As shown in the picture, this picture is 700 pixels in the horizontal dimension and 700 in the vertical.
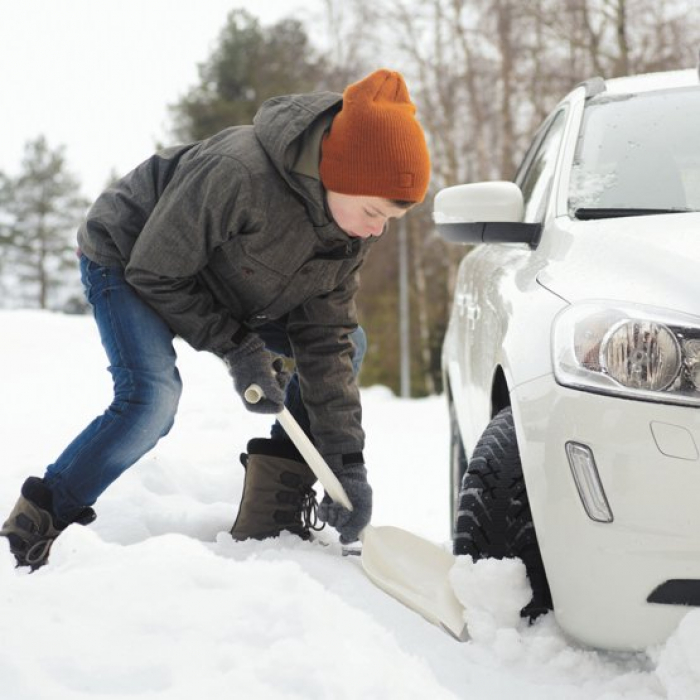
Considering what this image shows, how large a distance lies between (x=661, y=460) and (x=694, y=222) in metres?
0.65

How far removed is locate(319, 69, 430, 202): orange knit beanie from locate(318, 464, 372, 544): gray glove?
82cm

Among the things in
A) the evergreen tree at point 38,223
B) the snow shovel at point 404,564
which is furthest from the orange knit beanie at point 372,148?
the evergreen tree at point 38,223

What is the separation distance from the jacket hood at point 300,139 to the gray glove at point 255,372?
0.38 meters

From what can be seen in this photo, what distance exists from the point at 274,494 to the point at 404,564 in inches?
20.8

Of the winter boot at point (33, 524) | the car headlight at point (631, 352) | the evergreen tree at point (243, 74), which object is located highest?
the car headlight at point (631, 352)

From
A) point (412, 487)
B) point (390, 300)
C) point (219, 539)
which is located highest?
point (219, 539)

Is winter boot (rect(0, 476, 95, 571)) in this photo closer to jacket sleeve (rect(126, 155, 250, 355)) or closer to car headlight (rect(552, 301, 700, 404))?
jacket sleeve (rect(126, 155, 250, 355))

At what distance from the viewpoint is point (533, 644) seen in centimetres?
196

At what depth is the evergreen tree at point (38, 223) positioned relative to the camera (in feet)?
138

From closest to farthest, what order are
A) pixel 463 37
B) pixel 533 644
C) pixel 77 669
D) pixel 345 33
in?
pixel 77 669, pixel 533 644, pixel 463 37, pixel 345 33

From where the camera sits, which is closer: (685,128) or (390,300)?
(685,128)

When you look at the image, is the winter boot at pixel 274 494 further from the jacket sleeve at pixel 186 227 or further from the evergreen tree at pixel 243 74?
the evergreen tree at pixel 243 74

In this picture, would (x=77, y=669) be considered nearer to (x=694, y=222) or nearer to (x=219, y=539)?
(x=219, y=539)

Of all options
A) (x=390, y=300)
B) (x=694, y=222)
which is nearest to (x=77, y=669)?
(x=694, y=222)
